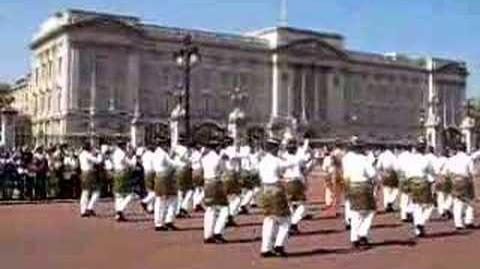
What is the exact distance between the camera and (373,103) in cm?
11412

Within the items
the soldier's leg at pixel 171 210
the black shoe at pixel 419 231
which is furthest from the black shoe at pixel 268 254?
the soldier's leg at pixel 171 210

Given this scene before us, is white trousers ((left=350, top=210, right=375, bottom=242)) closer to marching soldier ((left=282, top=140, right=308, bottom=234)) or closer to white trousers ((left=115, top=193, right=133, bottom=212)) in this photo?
marching soldier ((left=282, top=140, right=308, bottom=234))

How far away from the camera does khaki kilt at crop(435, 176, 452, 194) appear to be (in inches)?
700

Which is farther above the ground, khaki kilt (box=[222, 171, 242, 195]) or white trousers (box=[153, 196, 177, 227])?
khaki kilt (box=[222, 171, 242, 195])

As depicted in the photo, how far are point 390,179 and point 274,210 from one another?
24.8 feet

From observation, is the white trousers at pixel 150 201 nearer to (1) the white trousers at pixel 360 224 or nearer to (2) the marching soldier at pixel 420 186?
(2) the marching soldier at pixel 420 186

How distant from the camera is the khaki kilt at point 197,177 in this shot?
18736 mm

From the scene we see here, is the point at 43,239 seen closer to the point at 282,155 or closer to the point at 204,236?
the point at 204,236

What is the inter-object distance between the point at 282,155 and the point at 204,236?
7.00 ft

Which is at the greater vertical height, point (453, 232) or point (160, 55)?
point (160, 55)

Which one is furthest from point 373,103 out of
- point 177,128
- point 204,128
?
point 177,128

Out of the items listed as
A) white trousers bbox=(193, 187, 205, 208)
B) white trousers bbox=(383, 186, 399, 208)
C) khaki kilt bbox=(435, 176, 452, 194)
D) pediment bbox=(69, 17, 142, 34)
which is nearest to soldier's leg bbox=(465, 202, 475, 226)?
khaki kilt bbox=(435, 176, 452, 194)

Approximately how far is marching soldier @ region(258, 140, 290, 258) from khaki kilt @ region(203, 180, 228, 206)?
1585mm

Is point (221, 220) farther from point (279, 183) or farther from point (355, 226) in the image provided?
point (355, 226)
